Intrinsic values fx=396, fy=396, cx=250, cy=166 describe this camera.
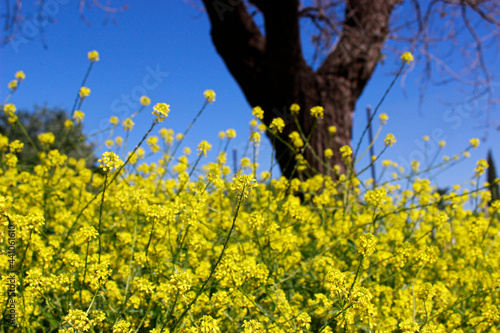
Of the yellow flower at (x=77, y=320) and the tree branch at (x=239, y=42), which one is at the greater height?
the tree branch at (x=239, y=42)

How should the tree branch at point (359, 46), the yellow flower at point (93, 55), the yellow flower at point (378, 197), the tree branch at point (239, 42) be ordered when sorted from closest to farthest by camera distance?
the yellow flower at point (378, 197)
the yellow flower at point (93, 55)
the tree branch at point (239, 42)
the tree branch at point (359, 46)

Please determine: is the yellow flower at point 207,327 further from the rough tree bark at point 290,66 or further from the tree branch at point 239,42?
the tree branch at point 239,42

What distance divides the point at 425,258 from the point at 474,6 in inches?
214

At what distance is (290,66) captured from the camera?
4.70m

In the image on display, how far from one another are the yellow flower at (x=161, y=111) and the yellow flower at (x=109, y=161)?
0.29 m

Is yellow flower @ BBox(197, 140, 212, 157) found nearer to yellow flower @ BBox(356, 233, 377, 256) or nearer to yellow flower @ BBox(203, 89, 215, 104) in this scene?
yellow flower @ BBox(203, 89, 215, 104)

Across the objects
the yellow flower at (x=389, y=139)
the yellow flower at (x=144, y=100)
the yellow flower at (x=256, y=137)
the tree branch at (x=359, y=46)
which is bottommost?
the yellow flower at (x=256, y=137)

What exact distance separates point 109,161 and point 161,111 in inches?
12.6

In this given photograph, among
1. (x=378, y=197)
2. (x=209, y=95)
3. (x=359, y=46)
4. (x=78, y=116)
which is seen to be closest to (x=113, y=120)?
(x=78, y=116)

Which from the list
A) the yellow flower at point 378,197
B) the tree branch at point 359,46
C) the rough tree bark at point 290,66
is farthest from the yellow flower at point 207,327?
the tree branch at point 359,46

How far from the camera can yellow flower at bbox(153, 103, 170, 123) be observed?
155 centimetres

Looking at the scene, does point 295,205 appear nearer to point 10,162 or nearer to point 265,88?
point 10,162

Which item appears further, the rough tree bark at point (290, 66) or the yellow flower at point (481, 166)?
the rough tree bark at point (290, 66)

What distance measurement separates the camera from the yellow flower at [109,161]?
1.32m
